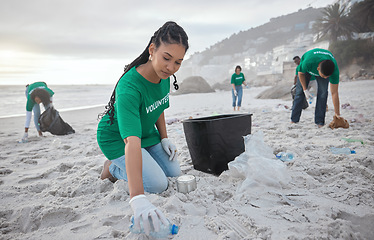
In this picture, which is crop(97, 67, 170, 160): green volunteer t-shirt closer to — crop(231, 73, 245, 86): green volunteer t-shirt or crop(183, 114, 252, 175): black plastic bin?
crop(183, 114, 252, 175): black plastic bin

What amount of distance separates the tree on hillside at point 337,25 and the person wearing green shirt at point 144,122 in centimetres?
1996

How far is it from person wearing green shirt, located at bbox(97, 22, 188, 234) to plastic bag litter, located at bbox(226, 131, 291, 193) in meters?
0.60

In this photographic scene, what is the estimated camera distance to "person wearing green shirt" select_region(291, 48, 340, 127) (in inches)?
127

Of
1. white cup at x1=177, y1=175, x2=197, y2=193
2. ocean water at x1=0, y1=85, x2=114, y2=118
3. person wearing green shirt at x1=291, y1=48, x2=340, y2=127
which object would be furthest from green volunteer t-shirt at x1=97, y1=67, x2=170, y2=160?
ocean water at x1=0, y1=85, x2=114, y2=118

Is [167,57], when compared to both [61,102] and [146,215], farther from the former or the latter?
[61,102]

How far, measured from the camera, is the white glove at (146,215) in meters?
1.06

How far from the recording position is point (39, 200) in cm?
168

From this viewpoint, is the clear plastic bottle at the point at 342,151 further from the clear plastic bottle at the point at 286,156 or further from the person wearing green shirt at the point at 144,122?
the person wearing green shirt at the point at 144,122

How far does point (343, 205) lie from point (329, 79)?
2.73m

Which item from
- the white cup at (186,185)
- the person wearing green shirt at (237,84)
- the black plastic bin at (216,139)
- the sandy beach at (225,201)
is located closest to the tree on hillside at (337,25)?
the person wearing green shirt at (237,84)

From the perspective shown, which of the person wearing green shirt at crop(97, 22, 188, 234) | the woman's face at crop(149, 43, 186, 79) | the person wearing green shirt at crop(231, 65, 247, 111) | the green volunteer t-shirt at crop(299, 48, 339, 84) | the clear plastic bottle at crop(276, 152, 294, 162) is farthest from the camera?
the person wearing green shirt at crop(231, 65, 247, 111)

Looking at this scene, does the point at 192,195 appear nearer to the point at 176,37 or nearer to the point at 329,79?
the point at 176,37

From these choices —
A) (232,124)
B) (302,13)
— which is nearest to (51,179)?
(232,124)

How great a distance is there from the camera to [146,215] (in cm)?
107
